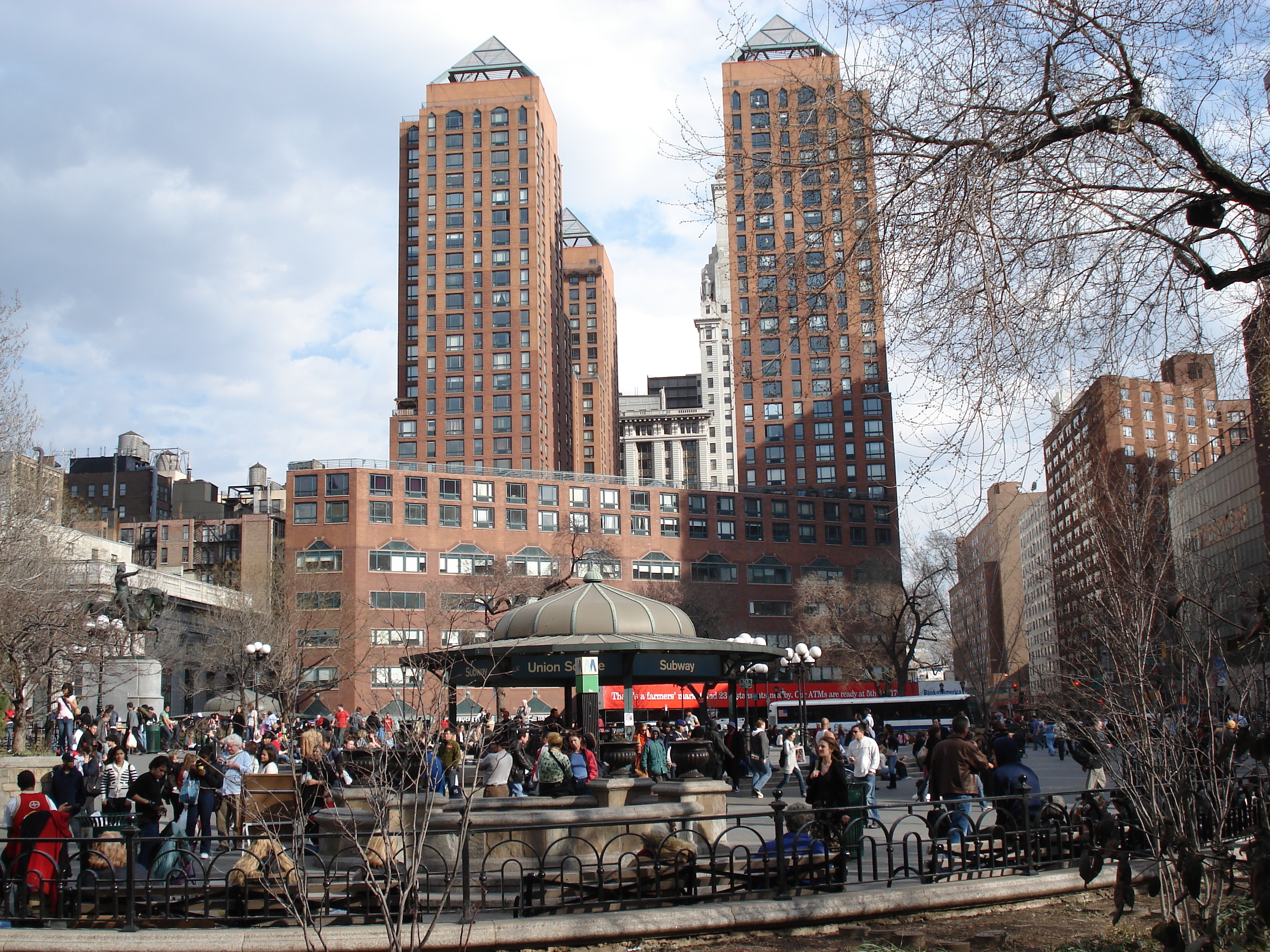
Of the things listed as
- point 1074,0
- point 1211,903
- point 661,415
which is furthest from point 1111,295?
point 661,415

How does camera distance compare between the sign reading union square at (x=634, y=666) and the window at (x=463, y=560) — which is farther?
the window at (x=463, y=560)

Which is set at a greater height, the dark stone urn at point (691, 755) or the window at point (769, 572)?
the window at point (769, 572)

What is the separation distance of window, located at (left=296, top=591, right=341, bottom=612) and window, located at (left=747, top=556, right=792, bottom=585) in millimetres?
36485

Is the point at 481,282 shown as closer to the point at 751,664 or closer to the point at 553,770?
the point at 751,664

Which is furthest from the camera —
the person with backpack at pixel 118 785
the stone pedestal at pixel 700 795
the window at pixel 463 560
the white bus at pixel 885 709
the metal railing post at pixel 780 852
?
the window at pixel 463 560

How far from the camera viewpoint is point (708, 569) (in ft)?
314

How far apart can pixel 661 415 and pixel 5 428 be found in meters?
161

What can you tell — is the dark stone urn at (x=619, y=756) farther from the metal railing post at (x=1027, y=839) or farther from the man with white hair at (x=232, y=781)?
the metal railing post at (x=1027, y=839)

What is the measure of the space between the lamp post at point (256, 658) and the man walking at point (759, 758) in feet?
54.6

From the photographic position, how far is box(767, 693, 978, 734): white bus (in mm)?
50375

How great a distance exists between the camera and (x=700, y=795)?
12.9m

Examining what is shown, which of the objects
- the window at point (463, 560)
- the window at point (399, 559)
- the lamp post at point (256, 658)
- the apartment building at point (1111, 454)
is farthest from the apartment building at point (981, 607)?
the window at point (399, 559)

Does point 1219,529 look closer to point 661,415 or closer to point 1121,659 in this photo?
point 1121,659

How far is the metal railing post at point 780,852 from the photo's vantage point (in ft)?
31.2
